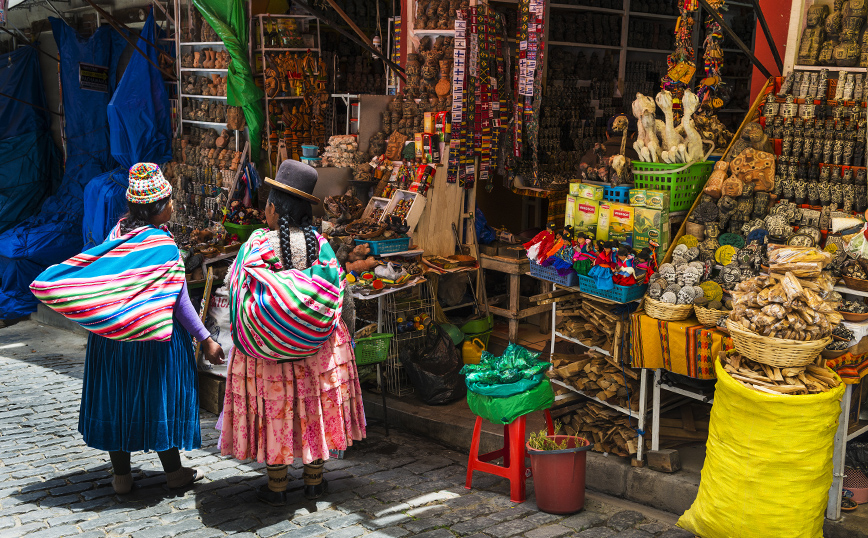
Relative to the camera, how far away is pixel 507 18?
8.01 meters

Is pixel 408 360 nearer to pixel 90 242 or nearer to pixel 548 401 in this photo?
pixel 548 401

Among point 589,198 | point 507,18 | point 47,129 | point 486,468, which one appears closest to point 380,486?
point 486,468

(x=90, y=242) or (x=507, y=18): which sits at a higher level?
(x=507, y=18)

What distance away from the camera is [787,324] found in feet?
12.0

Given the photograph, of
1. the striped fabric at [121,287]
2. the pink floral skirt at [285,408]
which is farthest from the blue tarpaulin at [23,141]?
the pink floral skirt at [285,408]

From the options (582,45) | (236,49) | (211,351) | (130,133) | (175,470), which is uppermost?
(582,45)

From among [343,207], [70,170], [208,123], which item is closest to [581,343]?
[343,207]

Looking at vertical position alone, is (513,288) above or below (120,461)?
above

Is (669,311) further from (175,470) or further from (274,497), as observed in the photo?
(175,470)

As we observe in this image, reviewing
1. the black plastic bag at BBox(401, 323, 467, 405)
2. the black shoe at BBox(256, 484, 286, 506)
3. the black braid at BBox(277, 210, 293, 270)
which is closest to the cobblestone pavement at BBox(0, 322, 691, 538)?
the black shoe at BBox(256, 484, 286, 506)

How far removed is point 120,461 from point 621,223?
10.9 feet

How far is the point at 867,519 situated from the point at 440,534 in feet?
7.23

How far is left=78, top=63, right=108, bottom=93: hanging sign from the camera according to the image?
10242 mm

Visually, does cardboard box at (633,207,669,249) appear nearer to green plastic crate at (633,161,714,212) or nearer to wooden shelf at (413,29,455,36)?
green plastic crate at (633,161,714,212)
